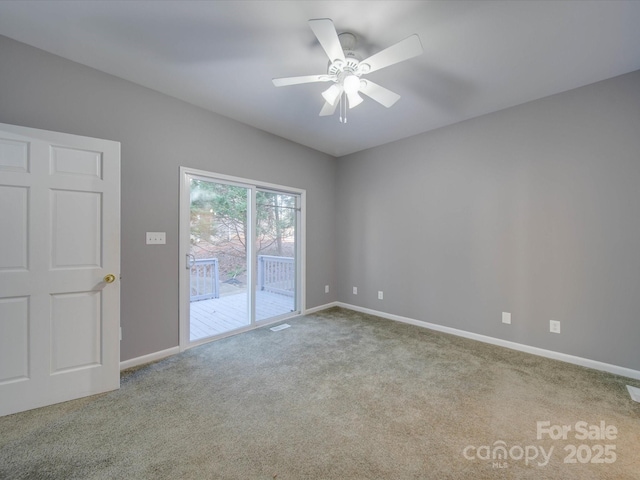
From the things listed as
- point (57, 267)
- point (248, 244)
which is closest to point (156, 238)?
point (57, 267)

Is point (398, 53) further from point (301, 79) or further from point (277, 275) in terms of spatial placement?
point (277, 275)

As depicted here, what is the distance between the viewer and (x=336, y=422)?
181cm

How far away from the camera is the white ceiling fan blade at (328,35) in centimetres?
148

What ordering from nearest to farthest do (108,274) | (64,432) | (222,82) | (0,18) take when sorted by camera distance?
(64,432)
(0,18)
(108,274)
(222,82)

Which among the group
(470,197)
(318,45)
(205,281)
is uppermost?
(318,45)

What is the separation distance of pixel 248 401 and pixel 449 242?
296 centimetres

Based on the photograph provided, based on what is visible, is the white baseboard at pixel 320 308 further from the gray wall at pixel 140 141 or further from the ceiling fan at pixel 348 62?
the ceiling fan at pixel 348 62

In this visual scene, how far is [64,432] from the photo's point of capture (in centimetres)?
170

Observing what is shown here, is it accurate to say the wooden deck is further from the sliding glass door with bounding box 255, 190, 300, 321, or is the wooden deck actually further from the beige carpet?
the beige carpet

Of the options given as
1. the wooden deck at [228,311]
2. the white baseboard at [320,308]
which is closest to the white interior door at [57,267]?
the wooden deck at [228,311]

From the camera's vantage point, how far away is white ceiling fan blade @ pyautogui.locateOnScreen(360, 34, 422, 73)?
157 cm

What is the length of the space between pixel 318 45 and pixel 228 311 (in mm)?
3523

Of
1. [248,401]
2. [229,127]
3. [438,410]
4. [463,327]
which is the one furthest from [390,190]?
[248,401]

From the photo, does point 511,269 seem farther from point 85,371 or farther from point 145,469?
point 85,371
